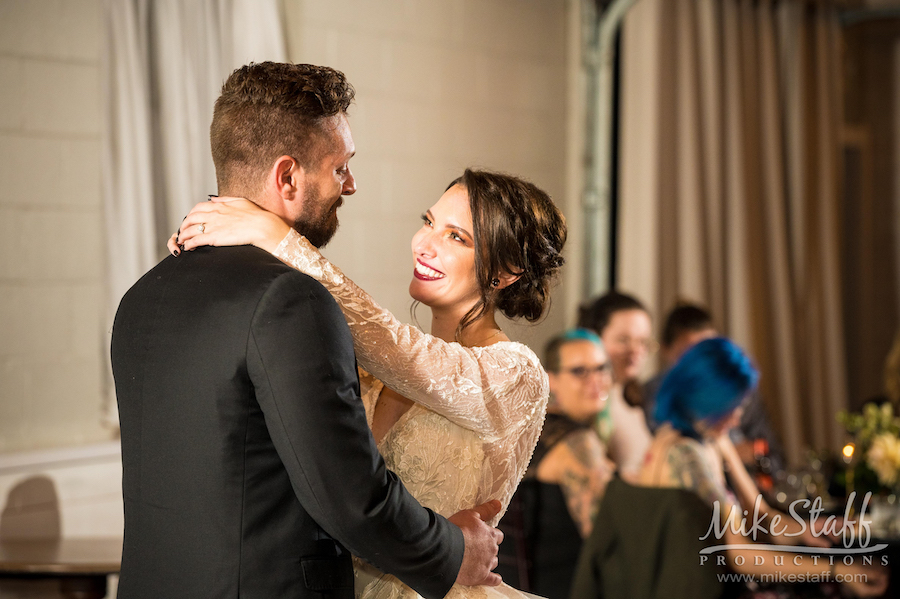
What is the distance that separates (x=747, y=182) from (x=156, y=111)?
3.36 metres

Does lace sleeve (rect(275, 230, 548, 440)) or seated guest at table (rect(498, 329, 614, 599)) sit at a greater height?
lace sleeve (rect(275, 230, 548, 440))

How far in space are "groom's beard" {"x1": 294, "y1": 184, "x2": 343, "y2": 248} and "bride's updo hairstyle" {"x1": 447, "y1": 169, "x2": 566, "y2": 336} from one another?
27cm

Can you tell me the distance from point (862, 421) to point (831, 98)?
9.98ft

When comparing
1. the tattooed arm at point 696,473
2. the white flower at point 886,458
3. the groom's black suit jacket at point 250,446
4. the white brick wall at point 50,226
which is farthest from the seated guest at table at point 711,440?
the white brick wall at point 50,226

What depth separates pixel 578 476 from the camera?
2.54 meters

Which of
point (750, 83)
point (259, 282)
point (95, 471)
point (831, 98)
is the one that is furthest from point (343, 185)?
point (831, 98)

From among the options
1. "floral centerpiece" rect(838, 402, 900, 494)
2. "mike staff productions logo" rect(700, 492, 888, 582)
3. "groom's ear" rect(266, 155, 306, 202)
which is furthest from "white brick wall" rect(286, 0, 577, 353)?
"floral centerpiece" rect(838, 402, 900, 494)

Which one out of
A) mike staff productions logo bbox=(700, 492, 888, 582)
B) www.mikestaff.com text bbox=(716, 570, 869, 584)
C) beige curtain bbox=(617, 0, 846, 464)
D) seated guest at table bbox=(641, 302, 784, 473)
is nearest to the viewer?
mike staff productions logo bbox=(700, 492, 888, 582)

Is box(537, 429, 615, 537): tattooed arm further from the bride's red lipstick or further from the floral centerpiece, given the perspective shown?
the bride's red lipstick

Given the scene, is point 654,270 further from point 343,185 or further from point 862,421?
point 343,185

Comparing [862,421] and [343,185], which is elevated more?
[343,185]

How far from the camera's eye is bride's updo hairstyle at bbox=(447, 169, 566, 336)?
154cm

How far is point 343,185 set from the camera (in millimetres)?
1409

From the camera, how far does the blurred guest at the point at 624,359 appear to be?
3.56 m
